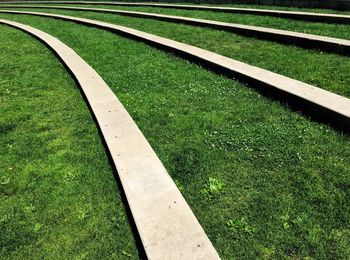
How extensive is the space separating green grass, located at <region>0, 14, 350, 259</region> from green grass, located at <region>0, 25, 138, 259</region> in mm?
992

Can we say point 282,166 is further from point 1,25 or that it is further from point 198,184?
point 1,25

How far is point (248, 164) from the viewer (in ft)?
16.0

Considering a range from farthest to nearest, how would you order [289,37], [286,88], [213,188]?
1. [289,37]
2. [286,88]
3. [213,188]

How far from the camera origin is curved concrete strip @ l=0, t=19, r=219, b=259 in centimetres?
334

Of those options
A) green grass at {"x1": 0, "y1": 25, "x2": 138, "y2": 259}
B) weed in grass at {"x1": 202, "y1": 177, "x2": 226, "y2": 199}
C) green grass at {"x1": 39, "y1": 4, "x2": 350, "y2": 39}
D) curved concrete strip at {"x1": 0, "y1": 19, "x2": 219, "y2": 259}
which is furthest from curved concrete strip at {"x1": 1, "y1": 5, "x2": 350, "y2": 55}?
green grass at {"x1": 0, "y1": 25, "x2": 138, "y2": 259}

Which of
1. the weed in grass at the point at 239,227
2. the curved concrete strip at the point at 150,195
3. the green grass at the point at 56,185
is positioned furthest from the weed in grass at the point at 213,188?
the green grass at the point at 56,185

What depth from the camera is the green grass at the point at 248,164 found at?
3.59 meters

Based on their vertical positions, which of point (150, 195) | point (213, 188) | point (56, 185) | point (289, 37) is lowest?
point (56, 185)

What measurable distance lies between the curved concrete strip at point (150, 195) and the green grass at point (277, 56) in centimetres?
400

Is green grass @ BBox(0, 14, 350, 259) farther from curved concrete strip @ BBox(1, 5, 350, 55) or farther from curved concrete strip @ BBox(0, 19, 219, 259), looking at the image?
curved concrete strip @ BBox(1, 5, 350, 55)

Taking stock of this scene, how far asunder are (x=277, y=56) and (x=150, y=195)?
653 cm

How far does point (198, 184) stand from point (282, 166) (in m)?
1.23

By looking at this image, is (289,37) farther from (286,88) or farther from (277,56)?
(286,88)

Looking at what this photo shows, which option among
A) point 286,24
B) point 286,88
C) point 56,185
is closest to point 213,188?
point 56,185
